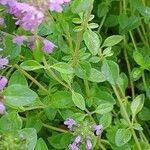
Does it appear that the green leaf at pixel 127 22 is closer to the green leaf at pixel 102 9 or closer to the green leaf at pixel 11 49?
the green leaf at pixel 102 9

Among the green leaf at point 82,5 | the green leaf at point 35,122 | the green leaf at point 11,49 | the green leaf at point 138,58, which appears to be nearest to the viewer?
the green leaf at point 82,5

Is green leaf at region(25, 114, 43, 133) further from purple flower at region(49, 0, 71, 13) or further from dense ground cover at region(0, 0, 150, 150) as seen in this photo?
purple flower at region(49, 0, 71, 13)

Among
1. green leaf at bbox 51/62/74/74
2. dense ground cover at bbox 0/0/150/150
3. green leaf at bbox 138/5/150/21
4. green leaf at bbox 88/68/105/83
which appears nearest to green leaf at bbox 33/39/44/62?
dense ground cover at bbox 0/0/150/150

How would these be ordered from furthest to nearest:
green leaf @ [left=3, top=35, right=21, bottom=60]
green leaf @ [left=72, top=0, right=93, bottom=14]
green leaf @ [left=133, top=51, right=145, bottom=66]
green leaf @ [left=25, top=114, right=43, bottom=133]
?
green leaf @ [left=133, top=51, right=145, bottom=66] → green leaf @ [left=25, top=114, right=43, bottom=133] → green leaf @ [left=3, top=35, right=21, bottom=60] → green leaf @ [left=72, top=0, right=93, bottom=14]

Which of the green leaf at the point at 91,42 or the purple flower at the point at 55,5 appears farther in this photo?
the green leaf at the point at 91,42

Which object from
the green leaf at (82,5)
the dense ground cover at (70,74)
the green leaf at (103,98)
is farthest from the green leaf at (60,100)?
the green leaf at (82,5)

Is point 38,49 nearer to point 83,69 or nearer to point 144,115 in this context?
point 83,69
